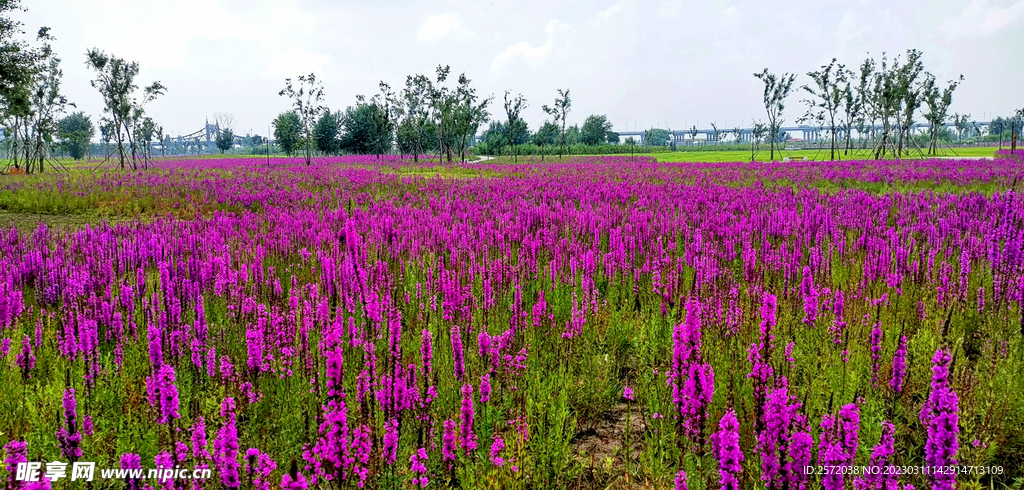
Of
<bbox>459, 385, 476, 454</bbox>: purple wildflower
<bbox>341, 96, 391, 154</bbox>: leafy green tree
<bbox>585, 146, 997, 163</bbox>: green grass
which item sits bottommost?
<bbox>459, 385, 476, 454</bbox>: purple wildflower

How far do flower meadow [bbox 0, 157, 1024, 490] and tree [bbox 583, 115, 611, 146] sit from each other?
11348 centimetres

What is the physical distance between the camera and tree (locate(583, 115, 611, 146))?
119069 mm

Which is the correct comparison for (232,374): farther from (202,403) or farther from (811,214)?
(811,214)

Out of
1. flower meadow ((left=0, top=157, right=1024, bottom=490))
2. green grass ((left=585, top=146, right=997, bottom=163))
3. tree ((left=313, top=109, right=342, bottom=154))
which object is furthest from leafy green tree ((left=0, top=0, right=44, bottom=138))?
tree ((left=313, top=109, right=342, bottom=154))

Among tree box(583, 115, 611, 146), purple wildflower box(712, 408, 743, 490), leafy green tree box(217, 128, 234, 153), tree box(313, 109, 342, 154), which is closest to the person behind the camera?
purple wildflower box(712, 408, 743, 490)

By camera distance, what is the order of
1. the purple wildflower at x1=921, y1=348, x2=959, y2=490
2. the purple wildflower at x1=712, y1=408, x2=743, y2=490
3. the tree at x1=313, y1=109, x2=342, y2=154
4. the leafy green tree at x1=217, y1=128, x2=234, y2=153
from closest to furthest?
1. the purple wildflower at x1=921, y1=348, x2=959, y2=490
2. the purple wildflower at x1=712, y1=408, x2=743, y2=490
3. the tree at x1=313, y1=109, x2=342, y2=154
4. the leafy green tree at x1=217, y1=128, x2=234, y2=153

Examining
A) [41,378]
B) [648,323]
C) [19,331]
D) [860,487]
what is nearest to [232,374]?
[41,378]

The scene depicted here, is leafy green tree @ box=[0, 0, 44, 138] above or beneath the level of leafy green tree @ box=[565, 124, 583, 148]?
beneath

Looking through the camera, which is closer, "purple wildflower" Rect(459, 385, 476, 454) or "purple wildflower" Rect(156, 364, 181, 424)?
"purple wildflower" Rect(156, 364, 181, 424)

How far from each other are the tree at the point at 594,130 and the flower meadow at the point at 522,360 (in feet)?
372

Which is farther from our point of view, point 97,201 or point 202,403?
point 97,201

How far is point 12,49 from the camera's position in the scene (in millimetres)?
21562

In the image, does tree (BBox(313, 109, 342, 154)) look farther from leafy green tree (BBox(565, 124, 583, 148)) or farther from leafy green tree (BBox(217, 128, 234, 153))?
leafy green tree (BBox(565, 124, 583, 148))

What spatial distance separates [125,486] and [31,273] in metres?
4.83
